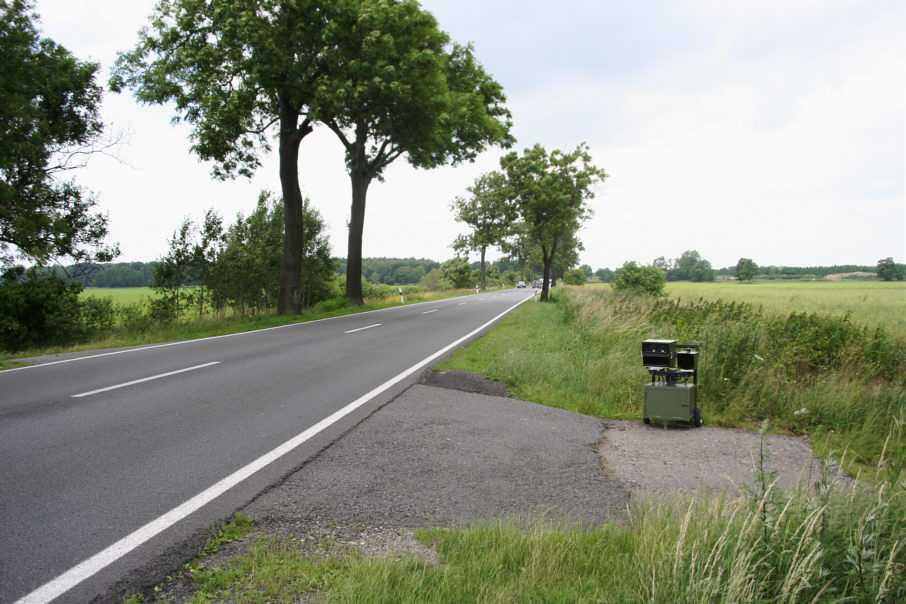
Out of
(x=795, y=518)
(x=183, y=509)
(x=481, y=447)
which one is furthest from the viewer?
(x=481, y=447)

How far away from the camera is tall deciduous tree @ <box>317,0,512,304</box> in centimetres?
1767

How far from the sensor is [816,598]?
2184 mm

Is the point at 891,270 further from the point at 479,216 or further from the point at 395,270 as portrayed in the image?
the point at 395,270

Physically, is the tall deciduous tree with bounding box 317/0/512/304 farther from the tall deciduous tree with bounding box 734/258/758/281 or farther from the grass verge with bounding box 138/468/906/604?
the tall deciduous tree with bounding box 734/258/758/281

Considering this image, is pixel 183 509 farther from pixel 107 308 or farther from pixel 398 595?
pixel 107 308

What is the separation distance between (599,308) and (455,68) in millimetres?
15404

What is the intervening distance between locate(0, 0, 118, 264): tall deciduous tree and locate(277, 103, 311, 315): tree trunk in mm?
6199

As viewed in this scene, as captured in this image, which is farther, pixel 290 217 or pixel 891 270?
pixel 891 270

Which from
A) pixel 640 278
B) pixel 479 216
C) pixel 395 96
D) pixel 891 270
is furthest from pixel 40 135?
pixel 891 270

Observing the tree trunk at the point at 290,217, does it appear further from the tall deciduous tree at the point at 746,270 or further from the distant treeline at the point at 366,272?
the tall deciduous tree at the point at 746,270

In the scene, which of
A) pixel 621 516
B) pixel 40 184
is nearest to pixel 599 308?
pixel 621 516

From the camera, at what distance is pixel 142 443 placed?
4758mm

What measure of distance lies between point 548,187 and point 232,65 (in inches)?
673

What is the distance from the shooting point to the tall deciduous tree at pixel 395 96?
17.7m
